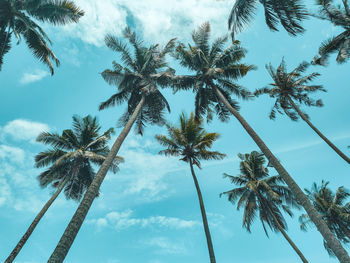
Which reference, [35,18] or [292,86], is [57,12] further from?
[292,86]

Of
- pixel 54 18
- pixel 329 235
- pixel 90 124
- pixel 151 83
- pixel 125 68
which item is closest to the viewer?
pixel 329 235

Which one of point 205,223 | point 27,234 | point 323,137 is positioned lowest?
point 27,234

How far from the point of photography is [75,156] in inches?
646

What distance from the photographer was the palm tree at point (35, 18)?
1117 centimetres

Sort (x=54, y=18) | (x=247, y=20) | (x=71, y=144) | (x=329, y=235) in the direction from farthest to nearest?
(x=71, y=144)
(x=54, y=18)
(x=247, y=20)
(x=329, y=235)

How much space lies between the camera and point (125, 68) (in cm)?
1482

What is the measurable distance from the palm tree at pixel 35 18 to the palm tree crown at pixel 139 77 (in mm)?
2992

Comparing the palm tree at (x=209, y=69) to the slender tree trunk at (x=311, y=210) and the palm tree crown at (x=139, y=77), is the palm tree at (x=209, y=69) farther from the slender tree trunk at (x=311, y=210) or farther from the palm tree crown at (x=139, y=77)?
the slender tree trunk at (x=311, y=210)

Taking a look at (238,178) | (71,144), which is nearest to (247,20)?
(238,178)

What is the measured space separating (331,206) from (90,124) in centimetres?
2585

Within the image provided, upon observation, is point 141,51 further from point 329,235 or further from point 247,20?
point 329,235

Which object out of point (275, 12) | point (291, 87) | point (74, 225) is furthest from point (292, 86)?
point (74, 225)

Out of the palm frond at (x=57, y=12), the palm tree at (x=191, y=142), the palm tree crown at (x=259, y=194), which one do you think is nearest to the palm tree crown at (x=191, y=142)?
the palm tree at (x=191, y=142)

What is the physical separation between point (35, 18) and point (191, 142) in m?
13.4
